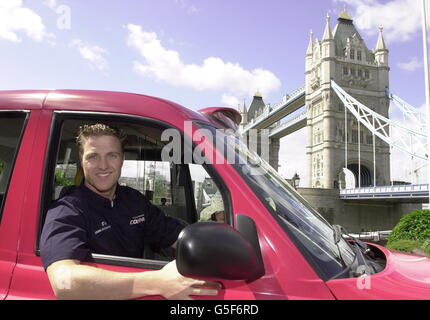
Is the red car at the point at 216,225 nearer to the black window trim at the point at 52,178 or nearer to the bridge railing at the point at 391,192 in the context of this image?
the black window trim at the point at 52,178

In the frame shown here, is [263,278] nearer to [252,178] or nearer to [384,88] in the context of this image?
[252,178]

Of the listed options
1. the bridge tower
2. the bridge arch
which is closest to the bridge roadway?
the bridge tower

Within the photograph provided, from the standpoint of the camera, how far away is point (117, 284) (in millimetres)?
1120

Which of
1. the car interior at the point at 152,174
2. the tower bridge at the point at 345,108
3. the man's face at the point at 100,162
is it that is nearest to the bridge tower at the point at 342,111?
the tower bridge at the point at 345,108

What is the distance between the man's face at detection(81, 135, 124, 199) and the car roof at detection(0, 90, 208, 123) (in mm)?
129

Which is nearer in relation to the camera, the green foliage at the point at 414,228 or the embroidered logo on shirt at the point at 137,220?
the embroidered logo on shirt at the point at 137,220

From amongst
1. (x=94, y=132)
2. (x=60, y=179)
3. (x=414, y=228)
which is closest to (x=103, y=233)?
(x=94, y=132)

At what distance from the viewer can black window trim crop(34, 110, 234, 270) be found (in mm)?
1275

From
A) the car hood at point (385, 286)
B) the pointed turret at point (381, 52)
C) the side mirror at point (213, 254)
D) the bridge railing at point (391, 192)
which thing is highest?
the pointed turret at point (381, 52)

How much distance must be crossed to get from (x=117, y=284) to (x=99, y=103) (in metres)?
0.71

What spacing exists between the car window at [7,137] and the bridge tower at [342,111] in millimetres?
44169

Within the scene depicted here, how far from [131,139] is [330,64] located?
161 feet

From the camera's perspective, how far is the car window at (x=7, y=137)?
1488 mm

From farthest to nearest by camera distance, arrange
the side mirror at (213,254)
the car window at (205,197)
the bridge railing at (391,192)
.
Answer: the bridge railing at (391,192) → the car window at (205,197) → the side mirror at (213,254)
